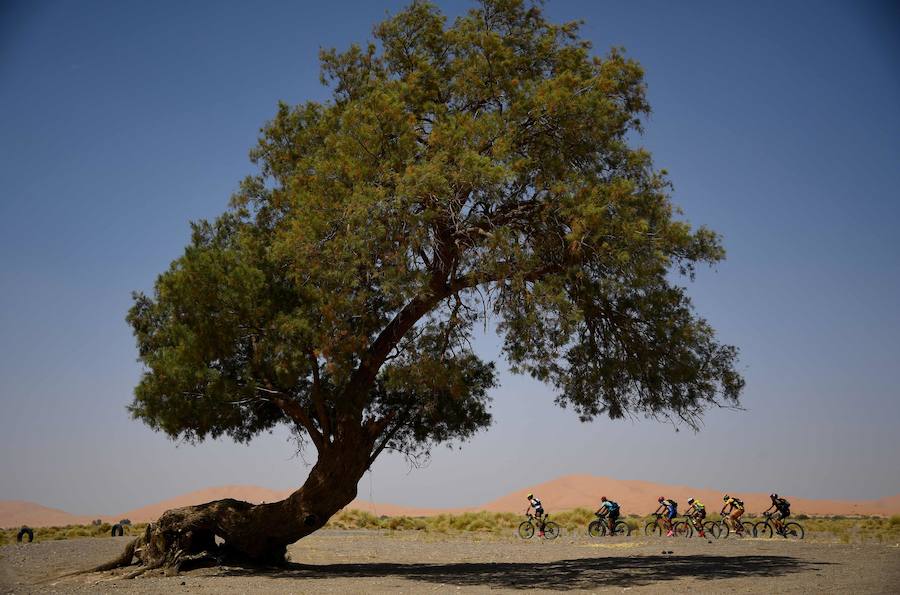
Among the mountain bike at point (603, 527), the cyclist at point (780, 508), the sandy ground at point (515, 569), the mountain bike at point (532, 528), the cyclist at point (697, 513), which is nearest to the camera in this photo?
the sandy ground at point (515, 569)

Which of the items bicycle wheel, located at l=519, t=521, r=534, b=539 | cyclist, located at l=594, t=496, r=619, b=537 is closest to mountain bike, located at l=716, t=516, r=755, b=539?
cyclist, located at l=594, t=496, r=619, b=537

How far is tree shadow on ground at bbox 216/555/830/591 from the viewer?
14.3m

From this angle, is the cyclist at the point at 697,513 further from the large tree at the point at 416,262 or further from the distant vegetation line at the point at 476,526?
the large tree at the point at 416,262

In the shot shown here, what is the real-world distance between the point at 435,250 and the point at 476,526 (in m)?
25.2

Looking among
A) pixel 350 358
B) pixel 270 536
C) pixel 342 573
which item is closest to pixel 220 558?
pixel 270 536

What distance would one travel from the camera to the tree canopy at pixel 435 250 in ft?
48.6

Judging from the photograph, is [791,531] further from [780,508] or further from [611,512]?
[611,512]

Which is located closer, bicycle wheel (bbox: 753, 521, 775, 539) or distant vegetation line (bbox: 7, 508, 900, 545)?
bicycle wheel (bbox: 753, 521, 775, 539)

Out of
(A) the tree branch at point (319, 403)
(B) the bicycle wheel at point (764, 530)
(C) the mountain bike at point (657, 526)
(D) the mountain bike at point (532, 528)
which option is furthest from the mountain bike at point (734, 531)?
(A) the tree branch at point (319, 403)

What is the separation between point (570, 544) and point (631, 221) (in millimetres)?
14263

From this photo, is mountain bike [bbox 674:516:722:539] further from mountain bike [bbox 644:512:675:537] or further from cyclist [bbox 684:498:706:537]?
mountain bike [bbox 644:512:675:537]

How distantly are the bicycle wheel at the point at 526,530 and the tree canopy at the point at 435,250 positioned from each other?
42.5ft

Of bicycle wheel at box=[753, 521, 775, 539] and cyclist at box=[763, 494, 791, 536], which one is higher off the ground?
cyclist at box=[763, 494, 791, 536]

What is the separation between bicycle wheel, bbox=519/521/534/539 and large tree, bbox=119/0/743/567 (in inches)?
A: 489
